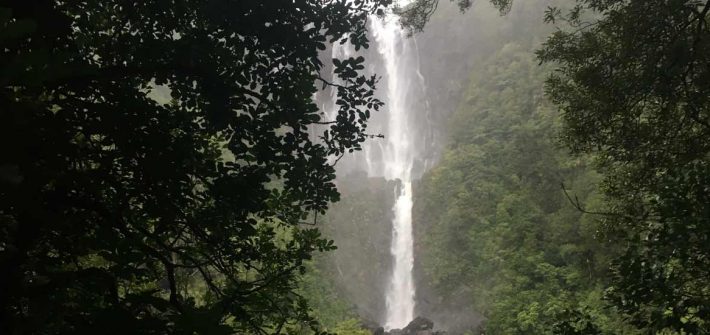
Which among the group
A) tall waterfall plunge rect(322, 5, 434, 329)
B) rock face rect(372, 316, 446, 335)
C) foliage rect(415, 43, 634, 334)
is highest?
tall waterfall plunge rect(322, 5, 434, 329)

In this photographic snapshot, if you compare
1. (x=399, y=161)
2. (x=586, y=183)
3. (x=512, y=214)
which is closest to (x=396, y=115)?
(x=399, y=161)

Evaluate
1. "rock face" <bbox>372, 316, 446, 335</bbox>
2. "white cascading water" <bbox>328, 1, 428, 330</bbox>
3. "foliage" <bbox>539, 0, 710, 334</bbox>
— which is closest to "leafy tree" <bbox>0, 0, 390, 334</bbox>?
"foliage" <bbox>539, 0, 710, 334</bbox>

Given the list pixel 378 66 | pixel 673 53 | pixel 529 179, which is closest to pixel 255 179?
pixel 673 53

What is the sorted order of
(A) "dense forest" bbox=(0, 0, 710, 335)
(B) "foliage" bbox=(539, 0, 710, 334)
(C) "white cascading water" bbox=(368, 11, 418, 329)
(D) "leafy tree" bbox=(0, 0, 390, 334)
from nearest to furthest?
1. (A) "dense forest" bbox=(0, 0, 710, 335)
2. (D) "leafy tree" bbox=(0, 0, 390, 334)
3. (B) "foliage" bbox=(539, 0, 710, 334)
4. (C) "white cascading water" bbox=(368, 11, 418, 329)

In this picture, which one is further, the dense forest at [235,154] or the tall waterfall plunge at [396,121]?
the tall waterfall plunge at [396,121]

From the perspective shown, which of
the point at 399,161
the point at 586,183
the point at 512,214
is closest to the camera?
the point at 586,183

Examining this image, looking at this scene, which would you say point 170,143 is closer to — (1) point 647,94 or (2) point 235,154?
(2) point 235,154

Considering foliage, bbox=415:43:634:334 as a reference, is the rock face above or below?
below

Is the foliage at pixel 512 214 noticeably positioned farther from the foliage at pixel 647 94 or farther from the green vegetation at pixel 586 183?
the foliage at pixel 647 94

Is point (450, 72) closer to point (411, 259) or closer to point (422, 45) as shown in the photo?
point (422, 45)

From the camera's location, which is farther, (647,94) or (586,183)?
(586,183)

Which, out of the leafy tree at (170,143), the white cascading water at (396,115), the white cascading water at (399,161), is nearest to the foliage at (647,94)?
the leafy tree at (170,143)

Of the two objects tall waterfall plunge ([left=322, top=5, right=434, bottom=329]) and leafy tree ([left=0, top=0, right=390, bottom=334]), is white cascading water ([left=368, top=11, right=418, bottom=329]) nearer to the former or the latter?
tall waterfall plunge ([left=322, top=5, right=434, bottom=329])

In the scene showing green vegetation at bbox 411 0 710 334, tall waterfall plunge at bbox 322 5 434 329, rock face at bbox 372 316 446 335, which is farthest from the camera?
tall waterfall plunge at bbox 322 5 434 329
